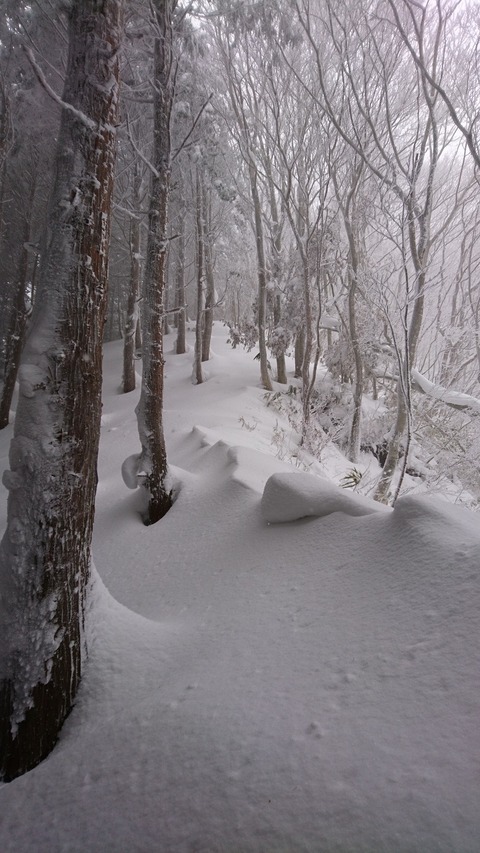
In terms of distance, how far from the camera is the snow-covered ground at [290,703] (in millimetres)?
1143

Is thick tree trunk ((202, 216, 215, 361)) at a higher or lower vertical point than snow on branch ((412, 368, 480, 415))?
higher

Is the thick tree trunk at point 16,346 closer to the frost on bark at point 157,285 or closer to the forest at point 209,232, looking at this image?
the forest at point 209,232

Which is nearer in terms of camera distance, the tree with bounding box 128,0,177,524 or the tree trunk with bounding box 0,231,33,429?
the tree with bounding box 128,0,177,524

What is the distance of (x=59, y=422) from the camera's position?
6.32 feet

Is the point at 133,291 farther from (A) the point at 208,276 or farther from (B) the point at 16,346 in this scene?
(B) the point at 16,346

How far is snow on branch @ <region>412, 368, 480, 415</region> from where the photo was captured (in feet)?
24.2

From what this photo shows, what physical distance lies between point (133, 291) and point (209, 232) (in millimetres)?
2774

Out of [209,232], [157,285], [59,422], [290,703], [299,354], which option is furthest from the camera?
[299,354]

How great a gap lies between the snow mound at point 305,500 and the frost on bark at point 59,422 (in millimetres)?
1439

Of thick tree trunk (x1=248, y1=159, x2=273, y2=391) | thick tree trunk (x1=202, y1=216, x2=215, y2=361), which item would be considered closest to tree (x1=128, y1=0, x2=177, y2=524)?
thick tree trunk (x1=248, y1=159, x2=273, y2=391)

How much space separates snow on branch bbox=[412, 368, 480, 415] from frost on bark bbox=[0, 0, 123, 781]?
6.71 meters

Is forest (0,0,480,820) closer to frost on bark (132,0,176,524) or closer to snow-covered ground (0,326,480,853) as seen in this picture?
frost on bark (132,0,176,524)

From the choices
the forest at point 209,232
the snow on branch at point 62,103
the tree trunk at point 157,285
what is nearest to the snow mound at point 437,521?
the forest at point 209,232

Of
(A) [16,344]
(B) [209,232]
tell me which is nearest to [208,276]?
(B) [209,232]
